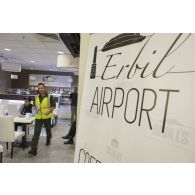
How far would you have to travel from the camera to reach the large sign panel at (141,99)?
0.77 metres

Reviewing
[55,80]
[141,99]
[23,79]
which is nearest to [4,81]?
[23,79]

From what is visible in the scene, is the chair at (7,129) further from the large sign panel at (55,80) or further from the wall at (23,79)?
the wall at (23,79)

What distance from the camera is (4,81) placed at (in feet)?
43.5

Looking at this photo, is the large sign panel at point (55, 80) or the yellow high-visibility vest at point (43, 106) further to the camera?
the large sign panel at point (55, 80)

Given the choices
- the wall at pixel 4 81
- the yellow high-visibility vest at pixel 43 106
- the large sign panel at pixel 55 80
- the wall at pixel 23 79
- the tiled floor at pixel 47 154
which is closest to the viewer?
the tiled floor at pixel 47 154

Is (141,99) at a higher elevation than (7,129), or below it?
higher

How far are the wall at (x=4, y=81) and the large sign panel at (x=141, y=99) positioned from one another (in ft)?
41.0

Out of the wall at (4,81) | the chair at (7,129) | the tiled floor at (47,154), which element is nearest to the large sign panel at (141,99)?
the tiled floor at (47,154)

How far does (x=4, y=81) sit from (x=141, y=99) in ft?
44.1

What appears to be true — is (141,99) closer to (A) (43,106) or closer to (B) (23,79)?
(A) (43,106)

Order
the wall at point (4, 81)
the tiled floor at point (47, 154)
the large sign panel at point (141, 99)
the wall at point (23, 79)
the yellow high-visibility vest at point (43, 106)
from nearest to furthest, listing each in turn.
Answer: the large sign panel at point (141, 99) < the tiled floor at point (47, 154) < the yellow high-visibility vest at point (43, 106) < the wall at point (4, 81) < the wall at point (23, 79)

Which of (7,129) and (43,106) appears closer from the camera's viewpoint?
(7,129)
